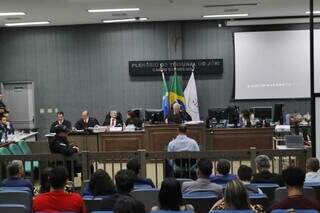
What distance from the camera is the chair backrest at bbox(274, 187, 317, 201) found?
495cm

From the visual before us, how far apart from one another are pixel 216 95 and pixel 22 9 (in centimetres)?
651

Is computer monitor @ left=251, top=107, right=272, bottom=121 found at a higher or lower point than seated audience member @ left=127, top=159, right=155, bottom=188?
higher

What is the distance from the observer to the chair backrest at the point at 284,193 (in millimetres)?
4945

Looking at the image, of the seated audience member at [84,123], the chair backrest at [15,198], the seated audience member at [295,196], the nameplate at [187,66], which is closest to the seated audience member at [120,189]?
the chair backrest at [15,198]

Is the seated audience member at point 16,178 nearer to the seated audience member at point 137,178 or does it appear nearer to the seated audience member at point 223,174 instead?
the seated audience member at point 137,178

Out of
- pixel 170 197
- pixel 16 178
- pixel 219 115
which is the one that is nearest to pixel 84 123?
pixel 219 115

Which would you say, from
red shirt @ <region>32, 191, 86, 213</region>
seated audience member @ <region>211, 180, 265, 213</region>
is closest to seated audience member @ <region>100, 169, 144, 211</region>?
red shirt @ <region>32, 191, 86, 213</region>

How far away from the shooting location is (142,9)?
12312 millimetres

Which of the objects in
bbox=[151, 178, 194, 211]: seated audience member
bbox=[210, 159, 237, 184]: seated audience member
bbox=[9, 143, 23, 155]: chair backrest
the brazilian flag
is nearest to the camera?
bbox=[151, 178, 194, 211]: seated audience member

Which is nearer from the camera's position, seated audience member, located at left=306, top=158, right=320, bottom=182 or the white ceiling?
seated audience member, located at left=306, top=158, right=320, bottom=182

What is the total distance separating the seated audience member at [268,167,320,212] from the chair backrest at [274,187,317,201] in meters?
0.51

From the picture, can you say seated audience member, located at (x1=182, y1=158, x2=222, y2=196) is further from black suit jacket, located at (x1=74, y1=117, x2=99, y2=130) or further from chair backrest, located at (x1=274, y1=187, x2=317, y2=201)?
black suit jacket, located at (x1=74, y1=117, x2=99, y2=130)

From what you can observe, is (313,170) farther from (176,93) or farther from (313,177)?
(176,93)

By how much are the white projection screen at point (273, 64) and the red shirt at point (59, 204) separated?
36.9 ft
